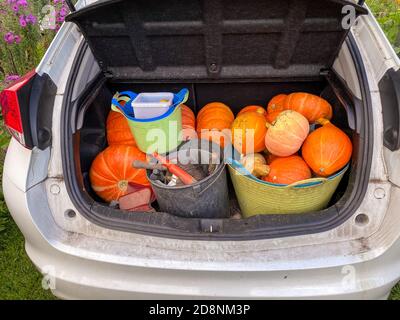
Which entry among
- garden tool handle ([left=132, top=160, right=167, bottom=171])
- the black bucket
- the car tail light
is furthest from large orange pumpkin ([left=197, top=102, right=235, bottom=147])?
the car tail light

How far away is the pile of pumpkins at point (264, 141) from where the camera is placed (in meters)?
1.78

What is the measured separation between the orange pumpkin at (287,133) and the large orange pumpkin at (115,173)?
69cm

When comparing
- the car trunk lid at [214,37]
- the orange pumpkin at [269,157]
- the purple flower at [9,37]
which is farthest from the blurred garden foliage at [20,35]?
the orange pumpkin at [269,157]

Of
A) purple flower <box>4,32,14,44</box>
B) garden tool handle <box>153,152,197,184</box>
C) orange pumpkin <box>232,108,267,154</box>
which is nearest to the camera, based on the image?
garden tool handle <box>153,152,197,184</box>

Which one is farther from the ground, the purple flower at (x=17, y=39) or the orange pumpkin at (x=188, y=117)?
the purple flower at (x=17, y=39)

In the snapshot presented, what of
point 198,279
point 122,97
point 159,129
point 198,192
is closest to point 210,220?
point 198,192

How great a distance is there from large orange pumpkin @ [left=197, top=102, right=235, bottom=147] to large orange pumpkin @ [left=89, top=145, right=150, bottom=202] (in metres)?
0.37

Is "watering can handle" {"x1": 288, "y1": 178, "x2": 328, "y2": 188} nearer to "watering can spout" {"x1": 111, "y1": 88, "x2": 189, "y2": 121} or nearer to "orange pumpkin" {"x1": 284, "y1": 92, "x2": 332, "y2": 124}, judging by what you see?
"orange pumpkin" {"x1": 284, "y1": 92, "x2": 332, "y2": 124}

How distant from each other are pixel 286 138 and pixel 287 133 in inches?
1.0

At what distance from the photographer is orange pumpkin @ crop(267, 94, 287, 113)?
2.10 m

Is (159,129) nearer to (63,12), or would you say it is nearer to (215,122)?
(215,122)

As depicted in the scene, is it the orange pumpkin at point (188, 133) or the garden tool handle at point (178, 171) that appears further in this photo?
the orange pumpkin at point (188, 133)

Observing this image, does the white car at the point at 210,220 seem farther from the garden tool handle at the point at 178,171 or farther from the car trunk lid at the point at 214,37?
the garden tool handle at the point at 178,171

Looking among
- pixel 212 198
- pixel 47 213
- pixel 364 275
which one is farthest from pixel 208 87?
pixel 364 275
